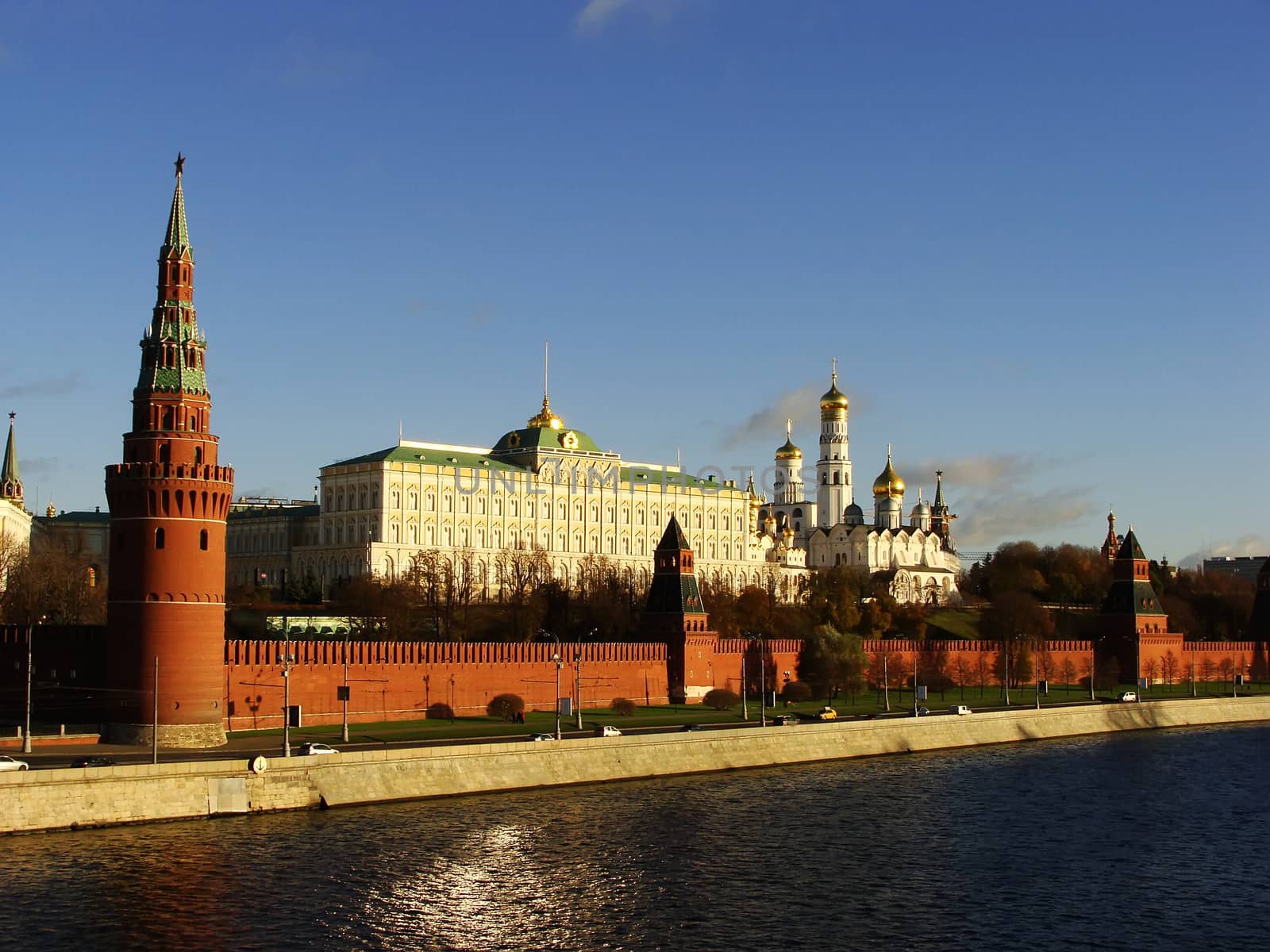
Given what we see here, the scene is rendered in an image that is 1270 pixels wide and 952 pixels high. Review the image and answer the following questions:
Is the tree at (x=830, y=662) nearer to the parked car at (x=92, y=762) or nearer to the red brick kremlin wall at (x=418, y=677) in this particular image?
the red brick kremlin wall at (x=418, y=677)

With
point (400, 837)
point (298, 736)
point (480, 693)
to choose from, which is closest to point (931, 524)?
point (480, 693)

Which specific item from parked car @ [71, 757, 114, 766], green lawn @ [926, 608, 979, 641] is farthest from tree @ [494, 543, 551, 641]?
parked car @ [71, 757, 114, 766]

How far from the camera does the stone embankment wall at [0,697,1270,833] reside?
42094 millimetres

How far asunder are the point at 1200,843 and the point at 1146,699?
38679mm

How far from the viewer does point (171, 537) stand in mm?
54875

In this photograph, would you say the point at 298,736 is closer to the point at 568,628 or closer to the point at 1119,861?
the point at 1119,861

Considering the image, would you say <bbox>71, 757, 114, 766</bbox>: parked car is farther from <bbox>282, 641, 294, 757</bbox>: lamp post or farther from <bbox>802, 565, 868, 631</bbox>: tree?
<bbox>802, 565, 868, 631</bbox>: tree

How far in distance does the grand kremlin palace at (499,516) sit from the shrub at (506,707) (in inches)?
1627

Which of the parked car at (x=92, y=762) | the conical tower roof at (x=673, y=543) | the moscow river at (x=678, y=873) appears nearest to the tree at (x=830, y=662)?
the conical tower roof at (x=673, y=543)

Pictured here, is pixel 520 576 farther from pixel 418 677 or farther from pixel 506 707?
pixel 418 677

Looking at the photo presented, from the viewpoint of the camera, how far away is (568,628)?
300 ft

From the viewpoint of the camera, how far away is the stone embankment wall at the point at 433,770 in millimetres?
42094

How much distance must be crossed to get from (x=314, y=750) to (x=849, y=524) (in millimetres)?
118173

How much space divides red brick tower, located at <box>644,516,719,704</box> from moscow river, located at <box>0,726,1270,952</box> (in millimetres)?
23458
